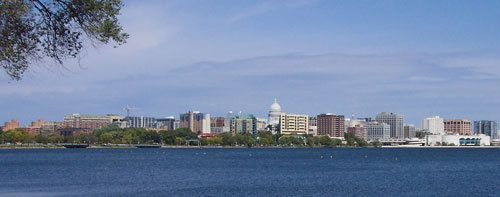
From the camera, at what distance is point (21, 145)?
606 ft

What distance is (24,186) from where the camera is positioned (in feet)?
157

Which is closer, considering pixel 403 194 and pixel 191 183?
pixel 403 194

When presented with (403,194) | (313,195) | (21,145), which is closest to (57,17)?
(313,195)

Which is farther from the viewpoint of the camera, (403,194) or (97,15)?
(403,194)

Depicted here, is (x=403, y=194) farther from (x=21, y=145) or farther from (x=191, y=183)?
(x=21, y=145)

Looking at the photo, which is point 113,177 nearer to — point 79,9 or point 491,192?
point 491,192

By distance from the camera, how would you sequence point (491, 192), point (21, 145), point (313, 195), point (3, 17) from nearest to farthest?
point (3, 17) < point (313, 195) < point (491, 192) < point (21, 145)

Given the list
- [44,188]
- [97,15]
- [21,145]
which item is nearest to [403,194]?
[44,188]

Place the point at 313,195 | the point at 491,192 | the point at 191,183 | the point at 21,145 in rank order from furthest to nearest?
the point at 21,145, the point at 191,183, the point at 491,192, the point at 313,195

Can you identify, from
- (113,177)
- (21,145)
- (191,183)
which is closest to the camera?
(191,183)

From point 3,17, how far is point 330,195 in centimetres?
3115

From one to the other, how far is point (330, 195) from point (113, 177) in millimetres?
21402

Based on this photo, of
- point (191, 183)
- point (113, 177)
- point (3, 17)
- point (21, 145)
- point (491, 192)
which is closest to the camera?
point (3, 17)

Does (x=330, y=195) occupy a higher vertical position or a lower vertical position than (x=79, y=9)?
lower
